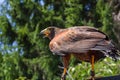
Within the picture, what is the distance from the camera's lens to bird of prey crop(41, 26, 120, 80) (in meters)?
1.98

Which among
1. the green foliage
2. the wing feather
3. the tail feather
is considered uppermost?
the wing feather

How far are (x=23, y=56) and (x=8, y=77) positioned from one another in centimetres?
49

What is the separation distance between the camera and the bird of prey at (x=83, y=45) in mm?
1976

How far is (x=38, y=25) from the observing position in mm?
7258

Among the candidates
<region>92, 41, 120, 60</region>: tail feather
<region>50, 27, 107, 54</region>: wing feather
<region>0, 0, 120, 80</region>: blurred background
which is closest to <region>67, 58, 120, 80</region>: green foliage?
<region>0, 0, 120, 80</region>: blurred background

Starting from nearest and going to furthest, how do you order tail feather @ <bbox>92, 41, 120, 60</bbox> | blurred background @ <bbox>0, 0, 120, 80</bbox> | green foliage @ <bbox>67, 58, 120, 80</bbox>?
tail feather @ <bbox>92, 41, 120, 60</bbox>
green foliage @ <bbox>67, 58, 120, 80</bbox>
blurred background @ <bbox>0, 0, 120, 80</bbox>

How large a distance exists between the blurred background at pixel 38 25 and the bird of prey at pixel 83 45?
14.4ft

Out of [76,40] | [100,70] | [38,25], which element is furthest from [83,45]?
[38,25]

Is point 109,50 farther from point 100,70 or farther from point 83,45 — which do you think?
point 100,70

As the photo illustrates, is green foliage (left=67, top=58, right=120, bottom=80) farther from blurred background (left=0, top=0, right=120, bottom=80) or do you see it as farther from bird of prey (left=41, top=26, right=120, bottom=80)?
bird of prey (left=41, top=26, right=120, bottom=80)

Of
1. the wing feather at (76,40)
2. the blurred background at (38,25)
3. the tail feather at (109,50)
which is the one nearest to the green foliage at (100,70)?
the blurred background at (38,25)

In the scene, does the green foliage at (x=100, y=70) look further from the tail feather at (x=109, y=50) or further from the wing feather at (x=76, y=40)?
the tail feather at (x=109, y=50)

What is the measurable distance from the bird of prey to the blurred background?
440 centimetres

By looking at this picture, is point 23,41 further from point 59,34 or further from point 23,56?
point 59,34
